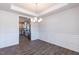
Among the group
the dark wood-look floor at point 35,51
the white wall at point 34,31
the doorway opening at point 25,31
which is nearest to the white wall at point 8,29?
the dark wood-look floor at point 35,51

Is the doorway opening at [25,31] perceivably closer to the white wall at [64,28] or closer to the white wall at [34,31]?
the white wall at [34,31]

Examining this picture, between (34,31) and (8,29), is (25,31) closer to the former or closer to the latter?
(34,31)

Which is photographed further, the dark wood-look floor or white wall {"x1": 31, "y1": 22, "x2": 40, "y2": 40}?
white wall {"x1": 31, "y1": 22, "x2": 40, "y2": 40}

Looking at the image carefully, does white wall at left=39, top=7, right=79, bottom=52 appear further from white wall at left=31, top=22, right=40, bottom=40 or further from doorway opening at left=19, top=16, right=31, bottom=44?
doorway opening at left=19, top=16, right=31, bottom=44

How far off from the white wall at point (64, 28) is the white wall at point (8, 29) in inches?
87.9

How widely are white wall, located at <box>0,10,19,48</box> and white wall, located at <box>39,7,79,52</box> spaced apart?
2.23 metres

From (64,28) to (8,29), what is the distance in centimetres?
313

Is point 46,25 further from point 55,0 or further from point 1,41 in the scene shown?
point 55,0

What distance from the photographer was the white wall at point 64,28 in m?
3.18

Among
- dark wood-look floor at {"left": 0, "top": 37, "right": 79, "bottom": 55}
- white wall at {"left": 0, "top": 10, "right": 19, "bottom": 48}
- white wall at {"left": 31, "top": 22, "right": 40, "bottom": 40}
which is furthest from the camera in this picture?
white wall at {"left": 31, "top": 22, "right": 40, "bottom": 40}

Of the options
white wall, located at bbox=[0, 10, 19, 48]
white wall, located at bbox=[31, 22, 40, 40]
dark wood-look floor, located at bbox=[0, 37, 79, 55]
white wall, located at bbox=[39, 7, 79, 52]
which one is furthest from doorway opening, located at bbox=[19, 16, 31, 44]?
white wall, located at bbox=[39, 7, 79, 52]

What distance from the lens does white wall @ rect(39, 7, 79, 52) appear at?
10.4ft

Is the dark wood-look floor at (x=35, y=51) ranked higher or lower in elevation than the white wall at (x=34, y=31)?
lower
